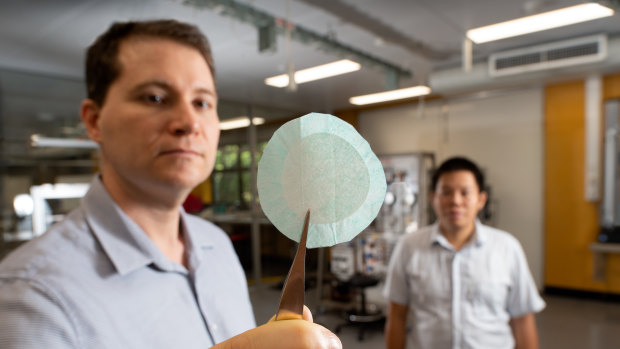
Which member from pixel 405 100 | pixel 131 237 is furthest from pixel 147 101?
pixel 405 100

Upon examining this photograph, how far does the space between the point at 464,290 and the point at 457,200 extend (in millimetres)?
385

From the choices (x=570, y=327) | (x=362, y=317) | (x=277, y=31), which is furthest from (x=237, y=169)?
(x=570, y=327)

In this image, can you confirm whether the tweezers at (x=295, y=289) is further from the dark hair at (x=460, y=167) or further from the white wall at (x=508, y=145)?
the white wall at (x=508, y=145)

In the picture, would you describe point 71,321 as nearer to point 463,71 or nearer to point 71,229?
point 71,229

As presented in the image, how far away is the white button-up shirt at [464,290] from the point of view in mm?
1478

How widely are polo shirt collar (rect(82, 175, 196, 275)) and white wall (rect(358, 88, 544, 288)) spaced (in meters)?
4.61

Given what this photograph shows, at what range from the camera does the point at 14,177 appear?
3.92 metres

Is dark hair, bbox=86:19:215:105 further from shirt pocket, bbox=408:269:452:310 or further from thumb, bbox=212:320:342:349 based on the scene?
shirt pocket, bbox=408:269:452:310

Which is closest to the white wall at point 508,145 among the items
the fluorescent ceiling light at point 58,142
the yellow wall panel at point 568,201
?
the yellow wall panel at point 568,201

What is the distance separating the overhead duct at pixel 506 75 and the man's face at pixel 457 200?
2544 mm

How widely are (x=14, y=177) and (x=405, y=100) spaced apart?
433 centimetres

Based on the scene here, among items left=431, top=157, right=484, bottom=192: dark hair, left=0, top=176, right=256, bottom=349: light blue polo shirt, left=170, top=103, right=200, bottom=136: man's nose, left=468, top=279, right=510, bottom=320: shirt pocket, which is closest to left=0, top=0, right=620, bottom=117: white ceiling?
left=431, top=157, right=484, bottom=192: dark hair

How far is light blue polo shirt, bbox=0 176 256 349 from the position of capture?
42 cm

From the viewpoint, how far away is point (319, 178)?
0.79 ft
